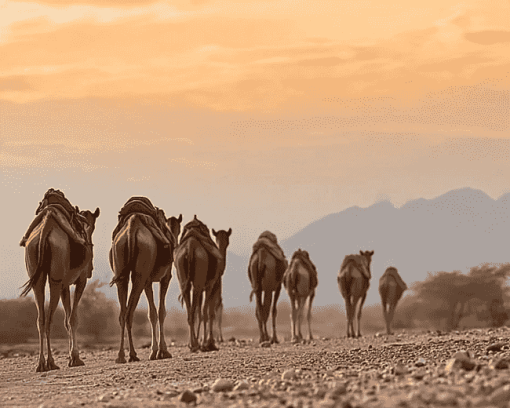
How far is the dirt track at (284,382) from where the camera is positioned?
23.6 ft

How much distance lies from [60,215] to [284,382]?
722 cm

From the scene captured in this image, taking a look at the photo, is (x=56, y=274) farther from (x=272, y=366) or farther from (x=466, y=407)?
(x=466, y=407)

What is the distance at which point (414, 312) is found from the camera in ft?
157

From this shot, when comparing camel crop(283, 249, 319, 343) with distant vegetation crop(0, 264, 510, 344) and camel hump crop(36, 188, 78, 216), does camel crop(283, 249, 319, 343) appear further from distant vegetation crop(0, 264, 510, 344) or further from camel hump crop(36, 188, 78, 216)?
camel hump crop(36, 188, 78, 216)

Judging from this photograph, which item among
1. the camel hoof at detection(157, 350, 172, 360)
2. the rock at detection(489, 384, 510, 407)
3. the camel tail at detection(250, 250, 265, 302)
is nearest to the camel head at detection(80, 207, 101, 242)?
the camel hoof at detection(157, 350, 172, 360)

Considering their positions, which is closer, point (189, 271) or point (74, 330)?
point (74, 330)

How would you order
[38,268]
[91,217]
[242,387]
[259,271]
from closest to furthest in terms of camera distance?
[242,387]
[38,268]
[91,217]
[259,271]

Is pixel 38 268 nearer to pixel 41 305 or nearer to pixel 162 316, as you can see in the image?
pixel 41 305

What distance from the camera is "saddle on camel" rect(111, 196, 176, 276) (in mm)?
16312

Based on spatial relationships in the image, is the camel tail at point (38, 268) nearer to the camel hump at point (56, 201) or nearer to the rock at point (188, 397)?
the camel hump at point (56, 201)

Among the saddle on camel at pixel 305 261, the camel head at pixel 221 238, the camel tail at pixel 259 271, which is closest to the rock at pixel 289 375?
the camel head at pixel 221 238

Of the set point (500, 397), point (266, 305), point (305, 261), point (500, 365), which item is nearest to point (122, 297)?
point (266, 305)

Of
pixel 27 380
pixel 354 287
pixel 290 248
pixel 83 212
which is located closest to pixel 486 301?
pixel 354 287

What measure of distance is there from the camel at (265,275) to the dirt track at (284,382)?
22.6ft
